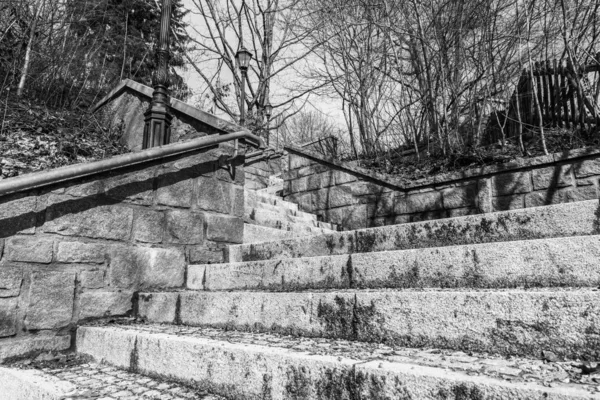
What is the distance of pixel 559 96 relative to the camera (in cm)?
501

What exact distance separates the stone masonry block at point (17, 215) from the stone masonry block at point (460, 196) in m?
4.16

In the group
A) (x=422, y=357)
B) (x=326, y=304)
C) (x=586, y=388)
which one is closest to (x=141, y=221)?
(x=326, y=304)

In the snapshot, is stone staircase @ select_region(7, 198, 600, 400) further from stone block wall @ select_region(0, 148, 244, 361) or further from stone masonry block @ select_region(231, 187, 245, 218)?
stone masonry block @ select_region(231, 187, 245, 218)

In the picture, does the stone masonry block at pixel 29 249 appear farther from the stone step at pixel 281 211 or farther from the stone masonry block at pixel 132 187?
the stone step at pixel 281 211

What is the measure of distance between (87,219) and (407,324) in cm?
237

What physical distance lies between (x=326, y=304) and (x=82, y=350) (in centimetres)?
176

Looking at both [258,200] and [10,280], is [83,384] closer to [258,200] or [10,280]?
[10,280]

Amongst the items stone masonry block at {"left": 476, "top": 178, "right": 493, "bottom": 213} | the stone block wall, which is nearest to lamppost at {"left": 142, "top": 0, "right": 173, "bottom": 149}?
the stone block wall

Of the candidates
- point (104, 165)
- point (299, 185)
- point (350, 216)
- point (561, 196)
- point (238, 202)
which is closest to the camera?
point (104, 165)

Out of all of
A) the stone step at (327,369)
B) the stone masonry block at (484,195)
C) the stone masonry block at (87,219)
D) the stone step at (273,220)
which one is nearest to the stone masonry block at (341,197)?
the stone step at (273,220)

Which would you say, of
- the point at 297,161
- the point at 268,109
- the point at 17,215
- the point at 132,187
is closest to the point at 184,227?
the point at 132,187

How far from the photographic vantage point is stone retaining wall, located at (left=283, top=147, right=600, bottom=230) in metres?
4.00

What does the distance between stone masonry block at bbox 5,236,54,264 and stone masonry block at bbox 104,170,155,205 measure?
1.81 ft

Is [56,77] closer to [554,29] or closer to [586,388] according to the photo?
[586,388]
